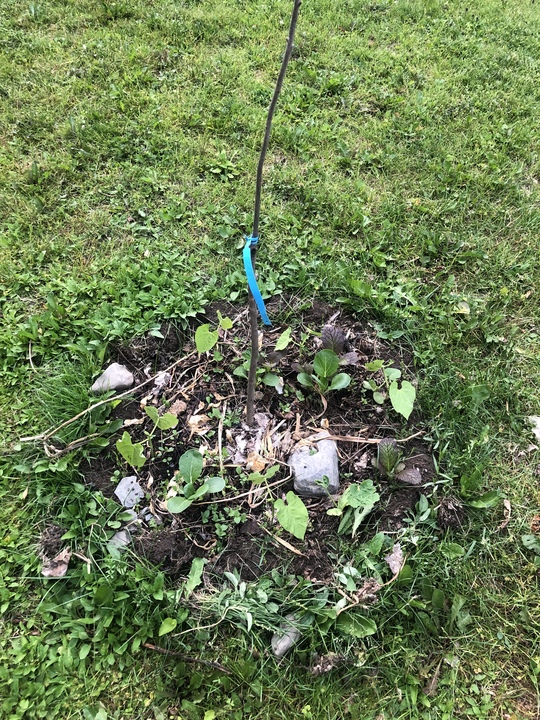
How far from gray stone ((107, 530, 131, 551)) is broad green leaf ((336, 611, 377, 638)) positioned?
0.86 meters

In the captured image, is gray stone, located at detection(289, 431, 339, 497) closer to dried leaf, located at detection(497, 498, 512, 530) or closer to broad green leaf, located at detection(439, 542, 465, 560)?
broad green leaf, located at detection(439, 542, 465, 560)

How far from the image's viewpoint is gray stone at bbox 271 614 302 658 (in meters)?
1.73

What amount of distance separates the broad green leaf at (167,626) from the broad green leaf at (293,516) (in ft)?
1.70

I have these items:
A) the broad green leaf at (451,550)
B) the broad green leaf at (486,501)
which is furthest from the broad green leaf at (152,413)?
the broad green leaf at (486,501)

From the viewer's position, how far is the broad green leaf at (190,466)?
191 cm

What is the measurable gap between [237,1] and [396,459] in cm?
442

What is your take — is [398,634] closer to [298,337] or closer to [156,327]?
[298,337]

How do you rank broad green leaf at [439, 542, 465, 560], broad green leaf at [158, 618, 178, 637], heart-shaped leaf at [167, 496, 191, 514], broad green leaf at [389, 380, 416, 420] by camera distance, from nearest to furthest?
broad green leaf at [158, 618, 178, 637]
heart-shaped leaf at [167, 496, 191, 514]
broad green leaf at [439, 542, 465, 560]
broad green leaf at [389, 380, 416, 420]

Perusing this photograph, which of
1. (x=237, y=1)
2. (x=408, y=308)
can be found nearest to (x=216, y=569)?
(x=408, y=308)

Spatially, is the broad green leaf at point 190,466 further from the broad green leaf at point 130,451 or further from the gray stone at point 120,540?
the gray stone at point 120,540

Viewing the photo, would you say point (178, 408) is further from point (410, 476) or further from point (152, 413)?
point (410, 476)

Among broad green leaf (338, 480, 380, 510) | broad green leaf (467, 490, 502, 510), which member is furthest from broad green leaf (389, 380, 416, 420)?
broad green leaf (467, 490, 502, 510)

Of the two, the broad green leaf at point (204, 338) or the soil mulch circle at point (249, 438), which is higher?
the broad green leaf at point (204, 338)

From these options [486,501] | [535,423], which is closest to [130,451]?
[486,501]
